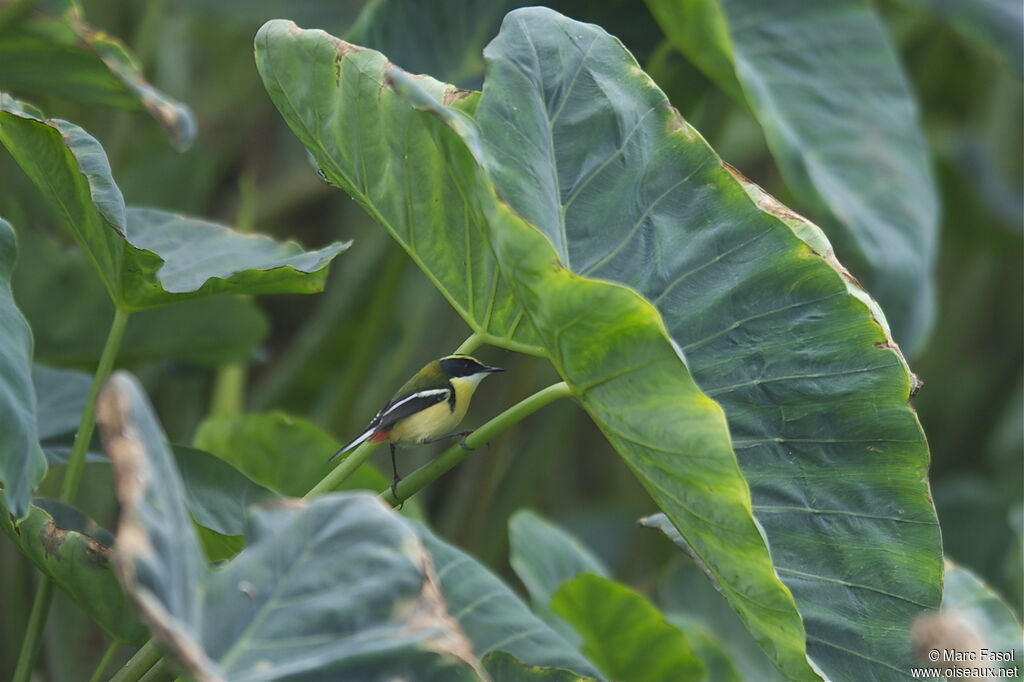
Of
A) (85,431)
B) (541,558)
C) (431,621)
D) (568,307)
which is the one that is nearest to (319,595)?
(431,621)

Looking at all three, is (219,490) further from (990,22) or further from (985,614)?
(990,22)

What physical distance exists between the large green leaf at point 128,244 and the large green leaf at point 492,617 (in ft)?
0.92

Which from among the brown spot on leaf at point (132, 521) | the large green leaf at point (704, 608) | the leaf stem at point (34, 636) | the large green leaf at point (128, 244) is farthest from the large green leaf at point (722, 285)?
the large green leaf at point (704, 608)

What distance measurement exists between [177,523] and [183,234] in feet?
2.02

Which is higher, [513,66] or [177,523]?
[513,66]

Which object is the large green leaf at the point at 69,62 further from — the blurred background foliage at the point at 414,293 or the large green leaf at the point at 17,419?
the large green leaf at the point at 17,419

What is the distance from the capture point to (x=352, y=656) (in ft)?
1.87

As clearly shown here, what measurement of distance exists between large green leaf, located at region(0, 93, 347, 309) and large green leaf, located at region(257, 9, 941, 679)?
127mm

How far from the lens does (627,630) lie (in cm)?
123

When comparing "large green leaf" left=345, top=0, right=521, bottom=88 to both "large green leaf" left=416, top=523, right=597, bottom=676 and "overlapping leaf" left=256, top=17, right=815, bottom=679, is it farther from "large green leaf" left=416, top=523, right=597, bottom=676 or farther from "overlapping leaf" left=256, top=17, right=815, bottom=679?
"large green leaf" left=416, top=523, right=597, bottom=676

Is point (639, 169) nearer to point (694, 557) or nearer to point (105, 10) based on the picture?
point (694, 557)

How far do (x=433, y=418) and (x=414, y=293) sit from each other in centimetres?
108

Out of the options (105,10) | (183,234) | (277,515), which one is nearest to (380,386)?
(183,234)

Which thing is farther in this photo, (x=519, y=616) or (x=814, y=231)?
(x=519, y=616)
